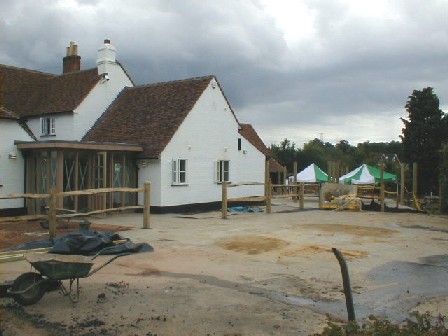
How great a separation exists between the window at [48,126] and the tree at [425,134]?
23.2m

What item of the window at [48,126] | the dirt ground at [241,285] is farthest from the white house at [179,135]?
the dirt ground at [241,285]

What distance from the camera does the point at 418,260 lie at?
11.1 metres

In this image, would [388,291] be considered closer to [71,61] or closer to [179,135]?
[179,135]

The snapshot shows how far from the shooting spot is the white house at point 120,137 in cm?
1989

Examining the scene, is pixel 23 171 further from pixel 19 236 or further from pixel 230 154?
pixel 230 154

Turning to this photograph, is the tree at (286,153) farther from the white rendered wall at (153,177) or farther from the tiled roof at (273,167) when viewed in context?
the white rendered wall at (153,177)

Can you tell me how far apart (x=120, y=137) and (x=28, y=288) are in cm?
1618

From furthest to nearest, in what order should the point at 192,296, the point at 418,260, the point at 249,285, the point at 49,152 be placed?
the point at 49,152 < the point at 418,260 < the point at 249,285 < the point at 192,296

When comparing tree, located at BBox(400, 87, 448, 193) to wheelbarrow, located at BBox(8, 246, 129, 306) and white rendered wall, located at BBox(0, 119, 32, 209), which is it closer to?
white rendered wall, located at BBox(0, 119, 32, 209)

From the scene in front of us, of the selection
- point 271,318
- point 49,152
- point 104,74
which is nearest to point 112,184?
point 49,152

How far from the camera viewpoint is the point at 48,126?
23953mm

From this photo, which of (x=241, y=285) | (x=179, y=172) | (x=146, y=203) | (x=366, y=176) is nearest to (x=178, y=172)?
(x=179, y=172)

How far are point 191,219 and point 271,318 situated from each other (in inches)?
→ 504

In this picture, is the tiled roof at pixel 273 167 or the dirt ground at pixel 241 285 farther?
the tiled roof at pixel 273 167
